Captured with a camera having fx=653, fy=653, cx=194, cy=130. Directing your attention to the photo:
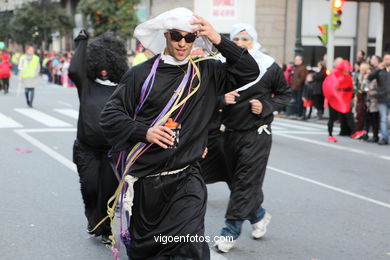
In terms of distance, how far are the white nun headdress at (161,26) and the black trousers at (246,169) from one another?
5.36ft

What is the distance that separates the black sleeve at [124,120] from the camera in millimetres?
3684

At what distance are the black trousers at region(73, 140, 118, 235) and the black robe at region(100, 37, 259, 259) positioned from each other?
1573mm

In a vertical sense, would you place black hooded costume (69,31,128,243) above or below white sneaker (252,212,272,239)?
above

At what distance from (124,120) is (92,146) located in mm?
1840

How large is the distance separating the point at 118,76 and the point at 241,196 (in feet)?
4.68

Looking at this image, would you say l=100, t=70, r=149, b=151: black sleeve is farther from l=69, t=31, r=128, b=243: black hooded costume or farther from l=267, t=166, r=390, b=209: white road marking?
l=267, t=166, r=390, b=209: white road marking

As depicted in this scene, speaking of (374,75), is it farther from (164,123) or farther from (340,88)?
(164,123)

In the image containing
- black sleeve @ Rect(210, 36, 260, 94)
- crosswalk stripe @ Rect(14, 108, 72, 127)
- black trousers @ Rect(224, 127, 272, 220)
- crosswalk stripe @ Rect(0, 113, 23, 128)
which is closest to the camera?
black sleeve @ Rect(210, 36, 260, 94)

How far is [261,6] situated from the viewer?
3175 cm

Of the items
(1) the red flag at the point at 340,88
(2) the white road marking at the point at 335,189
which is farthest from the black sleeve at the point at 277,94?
(1) the red flag at the point at 340,88

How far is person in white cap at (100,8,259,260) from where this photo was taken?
3734 mm

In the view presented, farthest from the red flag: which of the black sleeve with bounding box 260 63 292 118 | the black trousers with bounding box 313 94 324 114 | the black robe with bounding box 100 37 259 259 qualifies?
the black robe with bounding box 100 37 259 259

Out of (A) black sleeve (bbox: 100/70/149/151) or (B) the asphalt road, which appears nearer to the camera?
(A) black sleeve (bbox: 100/70/149/151)

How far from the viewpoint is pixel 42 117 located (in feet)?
53.6
